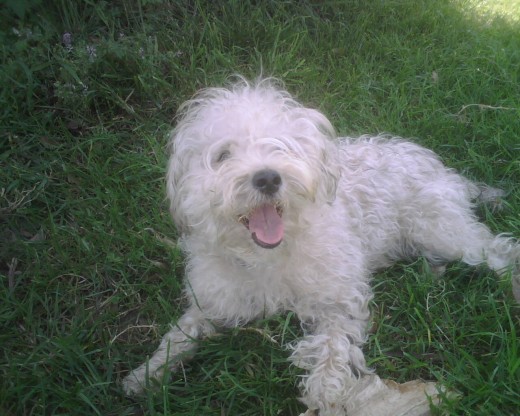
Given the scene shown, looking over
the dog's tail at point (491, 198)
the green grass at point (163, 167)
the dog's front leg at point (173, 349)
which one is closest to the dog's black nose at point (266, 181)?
the green grass at point (163, 167)

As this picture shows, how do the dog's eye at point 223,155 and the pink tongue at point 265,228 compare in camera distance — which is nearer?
the pink tongue at point 265,228

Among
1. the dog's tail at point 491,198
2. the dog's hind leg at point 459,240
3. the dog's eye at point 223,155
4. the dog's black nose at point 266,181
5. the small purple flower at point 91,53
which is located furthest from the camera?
the small purple flower at point 91,53

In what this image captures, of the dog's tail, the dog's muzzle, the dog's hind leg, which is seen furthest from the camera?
the dog's tail

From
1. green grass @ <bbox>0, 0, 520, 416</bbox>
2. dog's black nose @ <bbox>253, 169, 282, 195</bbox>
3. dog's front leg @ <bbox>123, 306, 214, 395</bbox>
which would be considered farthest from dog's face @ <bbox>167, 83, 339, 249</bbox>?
green grass @ <bbox>0, 0, 520, 416</bbox>

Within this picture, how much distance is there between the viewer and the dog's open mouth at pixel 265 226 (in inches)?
96.9

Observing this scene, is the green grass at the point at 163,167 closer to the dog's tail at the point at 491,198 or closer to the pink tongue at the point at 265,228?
the dog's tail at the point at 491,198

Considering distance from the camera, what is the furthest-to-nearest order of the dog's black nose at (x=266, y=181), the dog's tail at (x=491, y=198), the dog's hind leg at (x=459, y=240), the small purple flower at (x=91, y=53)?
the small purple flower at (x=91, y=53) → the dog's tail at (x=491, y=198) → the dog's hind leg at (x=459, y=240) → the dog's black nose at (x=266, y=181)

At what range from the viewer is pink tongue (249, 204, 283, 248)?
8.08 ft

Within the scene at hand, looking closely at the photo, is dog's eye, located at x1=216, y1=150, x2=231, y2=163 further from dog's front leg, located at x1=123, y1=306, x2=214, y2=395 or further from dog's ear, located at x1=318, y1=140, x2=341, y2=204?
dog's front leg, located at x1=123, y1=306, x2=214, y2=395

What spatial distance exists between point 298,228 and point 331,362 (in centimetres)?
71

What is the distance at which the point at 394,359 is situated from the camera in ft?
9.04

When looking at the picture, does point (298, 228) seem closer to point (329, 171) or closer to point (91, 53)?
point (329, 171)

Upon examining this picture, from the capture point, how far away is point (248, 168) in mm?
2412

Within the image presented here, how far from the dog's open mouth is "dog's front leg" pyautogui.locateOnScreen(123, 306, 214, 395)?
754 millimetres
